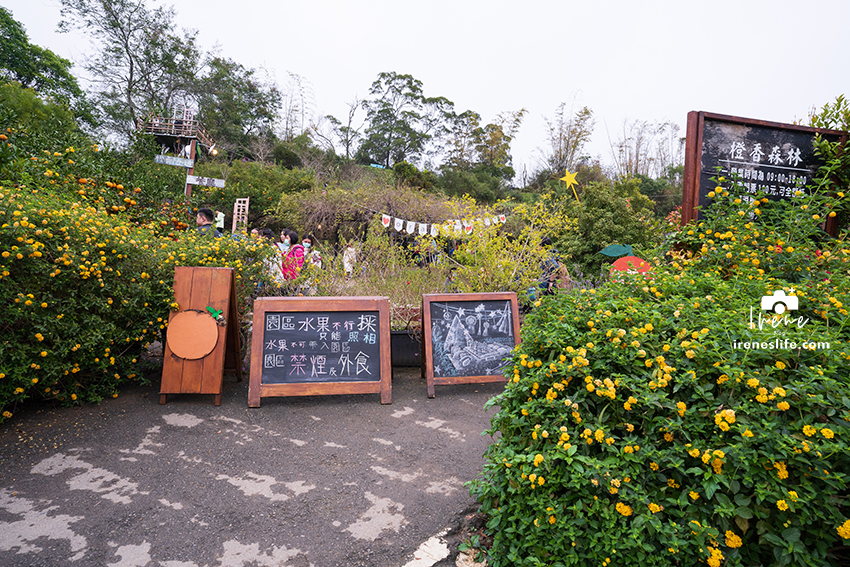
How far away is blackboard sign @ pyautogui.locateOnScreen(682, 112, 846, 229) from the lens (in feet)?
11.4

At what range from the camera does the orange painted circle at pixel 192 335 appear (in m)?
3.45

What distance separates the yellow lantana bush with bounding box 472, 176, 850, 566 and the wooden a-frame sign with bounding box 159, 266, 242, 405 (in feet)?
8.40

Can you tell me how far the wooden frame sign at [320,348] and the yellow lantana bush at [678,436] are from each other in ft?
6.51

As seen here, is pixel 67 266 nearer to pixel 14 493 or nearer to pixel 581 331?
pixel 14 493

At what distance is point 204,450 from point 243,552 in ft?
3.66

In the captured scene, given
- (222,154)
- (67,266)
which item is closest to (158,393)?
(67,266)

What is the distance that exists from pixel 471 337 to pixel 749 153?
2.81 meters

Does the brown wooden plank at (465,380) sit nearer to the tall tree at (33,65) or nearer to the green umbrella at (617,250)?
the green umbrella at (617,250)

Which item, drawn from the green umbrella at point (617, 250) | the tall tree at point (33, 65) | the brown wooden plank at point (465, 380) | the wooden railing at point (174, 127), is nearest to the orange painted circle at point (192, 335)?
the brown wooden plank at point (465, 380)

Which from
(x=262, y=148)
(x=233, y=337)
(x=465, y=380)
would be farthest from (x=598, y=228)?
(x=262, y=148)

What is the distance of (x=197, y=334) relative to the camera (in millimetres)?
3471

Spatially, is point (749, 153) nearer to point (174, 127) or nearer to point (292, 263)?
point (292, 263)

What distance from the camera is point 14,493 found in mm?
2229

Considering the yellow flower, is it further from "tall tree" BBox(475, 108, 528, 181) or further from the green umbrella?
"tall tree" BBox(475, 108, 528, 181)
